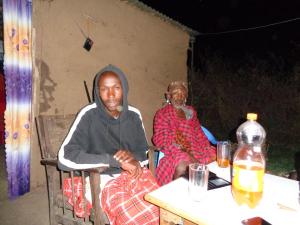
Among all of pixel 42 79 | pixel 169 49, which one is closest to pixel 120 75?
pixel 42 79

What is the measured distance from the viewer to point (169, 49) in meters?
6.16

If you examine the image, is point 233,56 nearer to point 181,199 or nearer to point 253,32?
point 253,32

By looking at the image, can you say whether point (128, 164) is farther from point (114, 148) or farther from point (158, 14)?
point (158, 14)

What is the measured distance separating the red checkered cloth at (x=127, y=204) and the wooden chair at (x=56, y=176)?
9 centimetres

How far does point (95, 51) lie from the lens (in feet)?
15.3

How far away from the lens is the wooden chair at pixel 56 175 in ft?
6.63

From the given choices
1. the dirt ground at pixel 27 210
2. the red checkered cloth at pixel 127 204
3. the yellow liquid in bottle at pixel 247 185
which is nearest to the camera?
the yellow liquid in bottle at pixel 247 185

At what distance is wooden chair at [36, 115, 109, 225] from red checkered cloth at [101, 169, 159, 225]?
0.30ft

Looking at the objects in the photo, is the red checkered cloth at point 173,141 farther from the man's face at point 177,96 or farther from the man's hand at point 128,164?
the man's hand at point 128,164

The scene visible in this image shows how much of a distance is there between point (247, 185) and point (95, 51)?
386cm

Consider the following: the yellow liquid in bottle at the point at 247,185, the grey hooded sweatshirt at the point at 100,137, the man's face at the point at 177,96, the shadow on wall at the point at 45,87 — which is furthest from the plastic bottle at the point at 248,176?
the shadow on wall at the point at 45,87

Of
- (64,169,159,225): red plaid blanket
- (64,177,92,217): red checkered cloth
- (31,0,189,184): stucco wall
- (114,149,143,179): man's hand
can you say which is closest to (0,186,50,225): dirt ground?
(31,0,189,184): stucco wall

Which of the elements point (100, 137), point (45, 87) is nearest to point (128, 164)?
point (100, 137)

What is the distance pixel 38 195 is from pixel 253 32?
8691 mm
